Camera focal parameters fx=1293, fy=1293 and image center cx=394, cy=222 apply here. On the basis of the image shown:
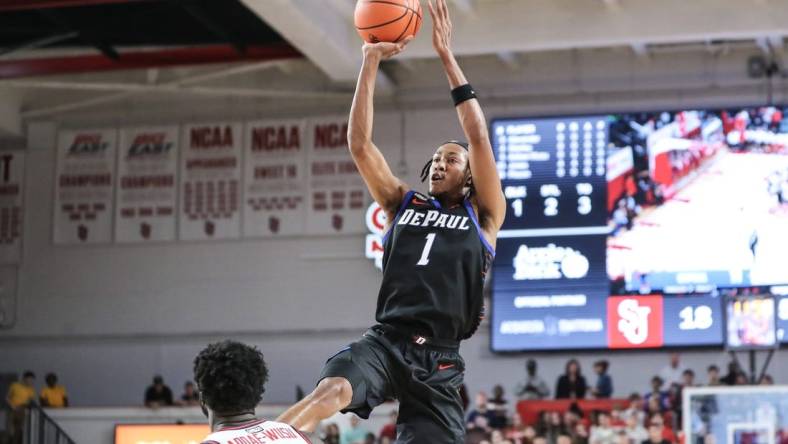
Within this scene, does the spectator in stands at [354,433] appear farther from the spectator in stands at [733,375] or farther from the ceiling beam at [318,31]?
the ceiling beam at [318,31]

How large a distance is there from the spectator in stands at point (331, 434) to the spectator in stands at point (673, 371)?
188 inches

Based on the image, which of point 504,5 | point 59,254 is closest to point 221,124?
point 59,254

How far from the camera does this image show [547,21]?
62.3 ft

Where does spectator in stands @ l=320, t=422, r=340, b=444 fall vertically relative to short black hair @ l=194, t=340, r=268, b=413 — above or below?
below

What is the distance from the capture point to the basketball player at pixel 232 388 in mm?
4441

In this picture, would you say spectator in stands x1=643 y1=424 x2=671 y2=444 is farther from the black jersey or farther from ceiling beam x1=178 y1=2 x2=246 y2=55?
the black jersey

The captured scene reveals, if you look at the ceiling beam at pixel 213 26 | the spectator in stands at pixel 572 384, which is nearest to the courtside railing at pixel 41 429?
the ceiling beam at pixel 213 26

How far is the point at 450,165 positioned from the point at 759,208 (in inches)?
484

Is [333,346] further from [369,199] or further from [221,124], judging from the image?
[221,124]

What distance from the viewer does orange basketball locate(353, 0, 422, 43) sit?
6738 mm

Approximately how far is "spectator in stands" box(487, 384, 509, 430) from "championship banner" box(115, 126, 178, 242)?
23.6ft

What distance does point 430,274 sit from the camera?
20.4 ft

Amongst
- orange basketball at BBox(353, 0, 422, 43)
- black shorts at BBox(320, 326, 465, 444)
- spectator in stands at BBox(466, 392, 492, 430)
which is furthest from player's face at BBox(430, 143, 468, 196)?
spectator in stands at BBox(466, 392, 492, 430)

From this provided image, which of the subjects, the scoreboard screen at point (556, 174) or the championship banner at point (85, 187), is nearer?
the scoreboard screen at point (556, 174)
